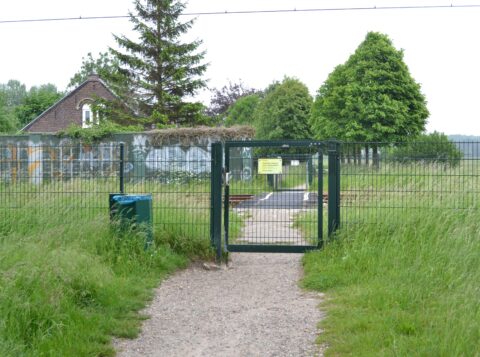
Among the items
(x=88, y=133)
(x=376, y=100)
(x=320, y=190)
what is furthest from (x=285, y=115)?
(x=320, y=190)

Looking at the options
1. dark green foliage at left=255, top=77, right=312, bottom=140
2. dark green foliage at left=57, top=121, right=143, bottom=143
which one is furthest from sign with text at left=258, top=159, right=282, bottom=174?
dark green foliage at left=255, top=77, right=312, bottom=140

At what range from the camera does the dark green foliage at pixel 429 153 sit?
8734 mm

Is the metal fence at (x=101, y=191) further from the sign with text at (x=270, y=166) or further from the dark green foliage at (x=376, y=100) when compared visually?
the dark green foliage at (x=376, y=100)

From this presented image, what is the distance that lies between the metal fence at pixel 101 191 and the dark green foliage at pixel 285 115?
37.5m

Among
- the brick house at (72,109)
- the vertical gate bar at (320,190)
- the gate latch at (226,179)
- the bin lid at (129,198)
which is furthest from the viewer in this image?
the brick house at (72,109)

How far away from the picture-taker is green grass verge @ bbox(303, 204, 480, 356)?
4.90 metres

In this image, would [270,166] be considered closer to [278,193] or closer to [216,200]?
[278,193]

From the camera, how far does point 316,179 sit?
9.13 m

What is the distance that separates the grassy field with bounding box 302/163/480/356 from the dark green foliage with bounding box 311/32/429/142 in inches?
1067

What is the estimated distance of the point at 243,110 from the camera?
195ft

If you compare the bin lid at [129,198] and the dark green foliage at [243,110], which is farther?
the dark green foliage at [243,110]

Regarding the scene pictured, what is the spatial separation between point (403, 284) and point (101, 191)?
207 inches

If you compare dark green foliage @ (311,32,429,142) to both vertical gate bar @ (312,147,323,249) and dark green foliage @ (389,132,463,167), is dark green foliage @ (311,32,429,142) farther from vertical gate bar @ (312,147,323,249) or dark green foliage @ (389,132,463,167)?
vertical gate bar @ (312,147,323,249)

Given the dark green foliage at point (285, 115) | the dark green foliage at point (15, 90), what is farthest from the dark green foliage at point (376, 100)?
the dark green foliage at point (15, 90)
